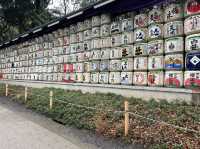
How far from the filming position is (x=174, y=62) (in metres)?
10.3

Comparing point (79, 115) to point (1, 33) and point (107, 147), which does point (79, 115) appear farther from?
point (1, 33)

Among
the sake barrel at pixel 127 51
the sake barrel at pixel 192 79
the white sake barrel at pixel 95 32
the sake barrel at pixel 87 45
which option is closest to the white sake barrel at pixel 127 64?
the sake barrel at pixel 127 51

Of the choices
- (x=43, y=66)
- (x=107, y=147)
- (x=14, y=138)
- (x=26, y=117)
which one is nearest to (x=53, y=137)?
(x=14, y=138)

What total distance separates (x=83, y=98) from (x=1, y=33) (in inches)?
1151

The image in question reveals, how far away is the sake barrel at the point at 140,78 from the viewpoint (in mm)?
11555

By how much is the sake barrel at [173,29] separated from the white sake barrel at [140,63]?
51.7 inches

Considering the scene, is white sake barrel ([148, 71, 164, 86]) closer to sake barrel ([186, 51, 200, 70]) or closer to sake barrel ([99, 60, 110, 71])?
sake barrel ([186, 51, 200, 70])

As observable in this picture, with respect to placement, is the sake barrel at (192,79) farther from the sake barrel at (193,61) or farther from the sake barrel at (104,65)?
the sake barrel at (104,65)

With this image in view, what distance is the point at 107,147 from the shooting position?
26.5 ft

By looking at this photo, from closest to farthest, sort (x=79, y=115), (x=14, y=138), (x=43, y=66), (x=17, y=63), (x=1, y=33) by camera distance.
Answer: (x=14, y=138), (x=79, y=115), (x=43, y=66), (x=17, y=63), (x=1, y=33)

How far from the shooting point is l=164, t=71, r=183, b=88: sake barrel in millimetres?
10078

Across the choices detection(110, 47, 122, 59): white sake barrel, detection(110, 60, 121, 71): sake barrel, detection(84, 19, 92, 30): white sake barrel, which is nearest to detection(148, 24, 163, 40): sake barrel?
detection(110, 47, 122, 59): white sake barrel

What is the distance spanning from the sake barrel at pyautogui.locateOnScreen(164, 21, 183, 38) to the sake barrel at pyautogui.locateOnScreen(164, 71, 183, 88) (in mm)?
1197

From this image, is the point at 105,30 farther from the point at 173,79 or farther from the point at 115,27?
the point at 173,79
